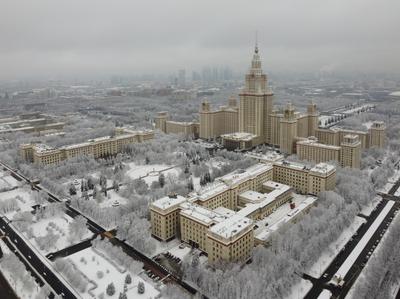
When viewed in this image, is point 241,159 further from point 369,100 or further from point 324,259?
point 369,100

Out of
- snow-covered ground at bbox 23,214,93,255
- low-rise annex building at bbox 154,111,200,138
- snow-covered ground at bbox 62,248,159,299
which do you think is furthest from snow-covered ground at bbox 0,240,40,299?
low-rise annex building at bbox 154,111,200,138

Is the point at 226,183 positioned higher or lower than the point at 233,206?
higher

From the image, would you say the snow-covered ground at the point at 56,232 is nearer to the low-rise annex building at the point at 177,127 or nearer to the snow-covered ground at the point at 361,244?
the snow-covered ground at the point at 361,244

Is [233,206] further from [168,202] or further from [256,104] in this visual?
[256,104]

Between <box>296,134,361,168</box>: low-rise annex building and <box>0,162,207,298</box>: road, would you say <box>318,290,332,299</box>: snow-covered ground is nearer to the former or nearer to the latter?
<box>0,162,207,298</box>: road

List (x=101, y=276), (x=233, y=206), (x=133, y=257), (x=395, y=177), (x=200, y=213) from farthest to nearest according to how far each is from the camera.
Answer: (x=395, y=177), (x=233, y=206), (x=200, y=213), (x=133, y=257), (x=101, y=276)

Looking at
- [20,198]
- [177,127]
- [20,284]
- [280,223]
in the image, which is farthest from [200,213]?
[177,127]

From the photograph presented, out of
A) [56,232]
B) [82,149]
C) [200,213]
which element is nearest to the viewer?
[200,213]
